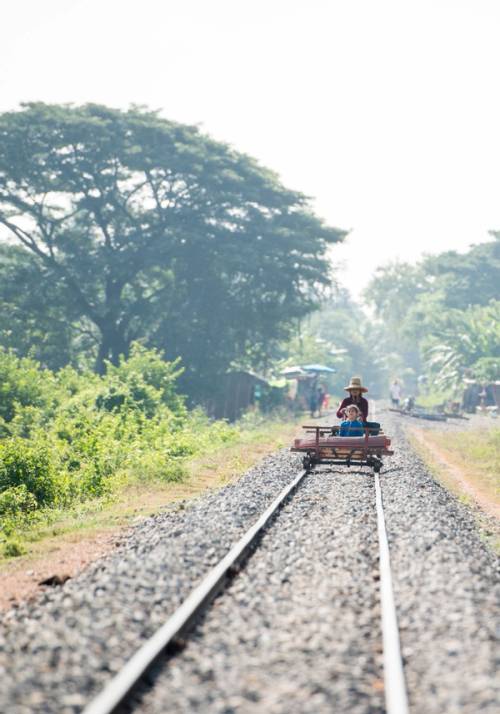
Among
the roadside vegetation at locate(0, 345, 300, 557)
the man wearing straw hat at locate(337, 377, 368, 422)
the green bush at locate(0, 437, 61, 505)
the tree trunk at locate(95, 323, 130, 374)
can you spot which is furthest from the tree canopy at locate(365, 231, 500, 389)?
the green bush at locate(0, 437, 61, 505)

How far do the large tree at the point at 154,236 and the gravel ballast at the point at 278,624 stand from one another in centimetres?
3434

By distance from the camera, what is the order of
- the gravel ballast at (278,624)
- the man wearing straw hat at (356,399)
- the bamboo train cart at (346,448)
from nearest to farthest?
the gravel ballast at (278,624) → the bamboo train cart at (346,448) → the man wearing straw hat at (356,399)

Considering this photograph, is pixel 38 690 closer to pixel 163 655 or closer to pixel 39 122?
pixel 163 655

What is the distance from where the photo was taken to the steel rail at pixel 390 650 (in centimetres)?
480

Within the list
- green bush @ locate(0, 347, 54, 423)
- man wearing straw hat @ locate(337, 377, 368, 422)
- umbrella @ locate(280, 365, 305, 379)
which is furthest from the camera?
umbrella @ locate(280, 365, 305, 379)

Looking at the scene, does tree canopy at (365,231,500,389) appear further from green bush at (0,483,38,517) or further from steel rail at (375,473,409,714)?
steel rail at (375,473,409,714)

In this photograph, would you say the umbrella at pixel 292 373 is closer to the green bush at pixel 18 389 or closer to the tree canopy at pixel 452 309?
the tree canopy at pixel 452 309

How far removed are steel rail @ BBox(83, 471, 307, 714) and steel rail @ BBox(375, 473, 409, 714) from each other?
4.57 feet

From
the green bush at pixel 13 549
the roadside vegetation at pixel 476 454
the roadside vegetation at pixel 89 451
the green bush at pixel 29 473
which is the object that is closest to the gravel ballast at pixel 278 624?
the green bush at pixel 13 549

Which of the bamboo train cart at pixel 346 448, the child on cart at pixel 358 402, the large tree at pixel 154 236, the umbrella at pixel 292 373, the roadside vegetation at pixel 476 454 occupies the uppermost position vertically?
the large tree at pixel 154 236

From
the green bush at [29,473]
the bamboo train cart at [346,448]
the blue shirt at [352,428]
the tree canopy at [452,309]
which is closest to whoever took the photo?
the green bush at [29,473]

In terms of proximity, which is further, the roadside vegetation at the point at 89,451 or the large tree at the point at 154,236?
the large tree at the point at 154,236

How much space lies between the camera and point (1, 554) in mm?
10570

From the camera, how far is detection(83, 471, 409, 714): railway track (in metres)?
4.76
